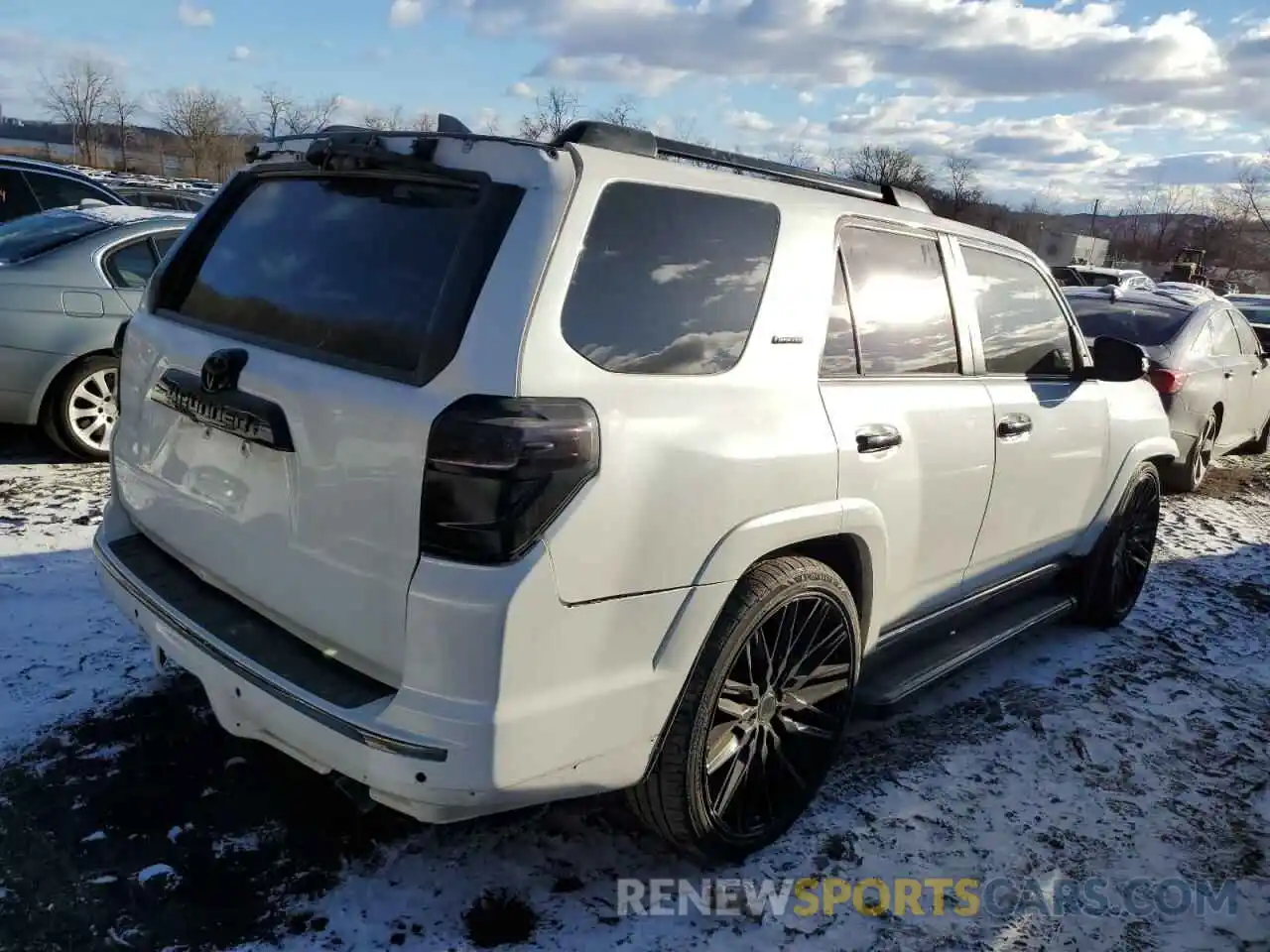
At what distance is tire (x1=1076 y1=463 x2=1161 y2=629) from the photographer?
4.64m

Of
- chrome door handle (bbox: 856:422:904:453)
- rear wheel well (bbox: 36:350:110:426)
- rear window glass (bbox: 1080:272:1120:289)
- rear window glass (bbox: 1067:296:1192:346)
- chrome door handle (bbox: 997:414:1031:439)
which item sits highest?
rear window glass (bbox: 1080:272:1120:289)

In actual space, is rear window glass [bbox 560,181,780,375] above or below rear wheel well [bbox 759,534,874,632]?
above

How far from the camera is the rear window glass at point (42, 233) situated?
6.03 m

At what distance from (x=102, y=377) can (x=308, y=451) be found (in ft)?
15.3

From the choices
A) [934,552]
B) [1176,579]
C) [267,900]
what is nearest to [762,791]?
[934,552]

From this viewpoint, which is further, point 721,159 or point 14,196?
point 14,196

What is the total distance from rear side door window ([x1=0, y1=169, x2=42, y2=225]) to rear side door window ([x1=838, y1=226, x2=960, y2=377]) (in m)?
10.5

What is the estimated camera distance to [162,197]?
13008mm

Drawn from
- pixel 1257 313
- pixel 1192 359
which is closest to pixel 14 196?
pixel 1192 359

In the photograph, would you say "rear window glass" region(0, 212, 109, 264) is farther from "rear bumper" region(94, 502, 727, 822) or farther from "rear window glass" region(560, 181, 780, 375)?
"rear window glass" region(560, 181, 780, 375)

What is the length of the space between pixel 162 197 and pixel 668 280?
12810mm

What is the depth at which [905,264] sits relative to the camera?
3.25 meters

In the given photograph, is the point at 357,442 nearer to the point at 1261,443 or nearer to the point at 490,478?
the point at 490,478

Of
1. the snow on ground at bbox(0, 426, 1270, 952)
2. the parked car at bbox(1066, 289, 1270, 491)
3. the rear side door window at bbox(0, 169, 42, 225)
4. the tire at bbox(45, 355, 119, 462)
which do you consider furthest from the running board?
the rear side door window at bbox(0, 169, 42, 225)
